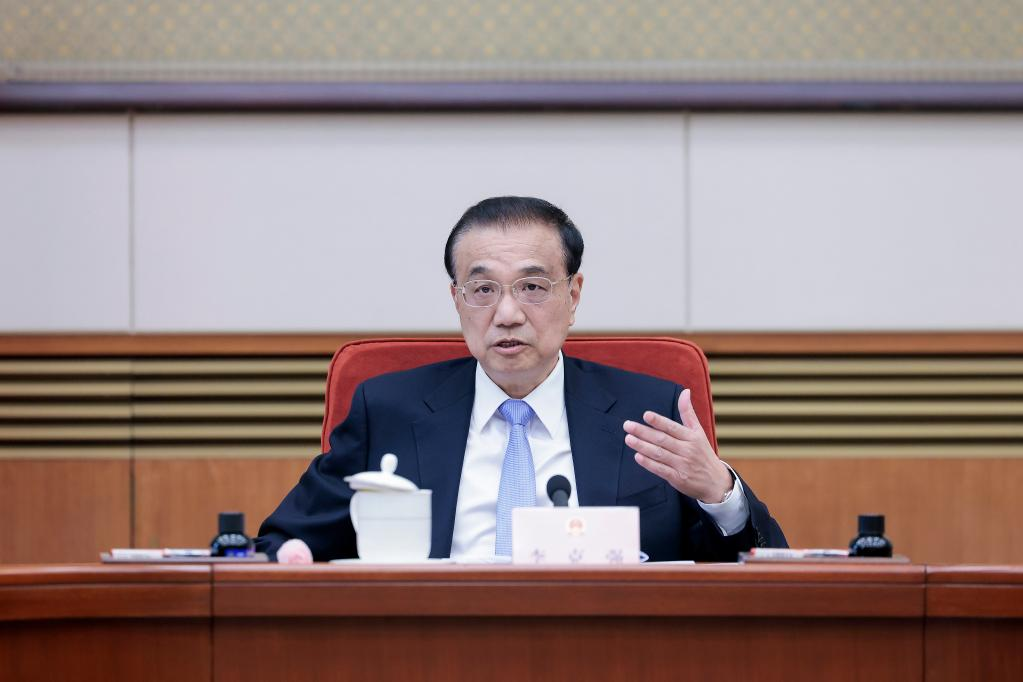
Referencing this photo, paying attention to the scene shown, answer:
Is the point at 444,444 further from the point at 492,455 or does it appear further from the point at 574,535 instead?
the point at 574,535

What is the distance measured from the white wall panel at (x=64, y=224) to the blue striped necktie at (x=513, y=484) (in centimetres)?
181

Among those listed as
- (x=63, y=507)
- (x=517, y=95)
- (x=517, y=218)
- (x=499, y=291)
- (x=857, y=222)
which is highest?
(x=517, y=95)

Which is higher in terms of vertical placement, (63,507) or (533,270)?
(533,270)

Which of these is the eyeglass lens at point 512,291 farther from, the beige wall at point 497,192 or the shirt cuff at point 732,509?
the beige wall at point 497,192

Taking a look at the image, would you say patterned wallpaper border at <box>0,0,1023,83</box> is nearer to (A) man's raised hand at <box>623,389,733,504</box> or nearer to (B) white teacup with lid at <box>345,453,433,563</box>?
(A) man's raised hand at <box>623,389,733,504</box>

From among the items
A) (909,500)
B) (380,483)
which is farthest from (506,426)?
(909,500)

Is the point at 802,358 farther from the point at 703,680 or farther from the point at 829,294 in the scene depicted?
the point at 703,680

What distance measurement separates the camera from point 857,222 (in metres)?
3.88

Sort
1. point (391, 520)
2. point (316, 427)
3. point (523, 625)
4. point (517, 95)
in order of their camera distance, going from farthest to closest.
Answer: point (316, 427)
point (517, 95)
point (391, 520)
point (523, 625)

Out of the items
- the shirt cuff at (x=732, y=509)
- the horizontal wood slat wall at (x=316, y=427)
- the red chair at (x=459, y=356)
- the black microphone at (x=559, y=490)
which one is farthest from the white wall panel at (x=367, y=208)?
the black microphone at (x=559, y=490)

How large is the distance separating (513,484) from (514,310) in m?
0.33

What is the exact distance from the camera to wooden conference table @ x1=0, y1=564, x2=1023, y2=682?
1.53 metres

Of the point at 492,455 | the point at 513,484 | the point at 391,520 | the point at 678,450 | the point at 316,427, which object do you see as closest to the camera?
the point at 391,520

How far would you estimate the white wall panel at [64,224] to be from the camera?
3865 mm
